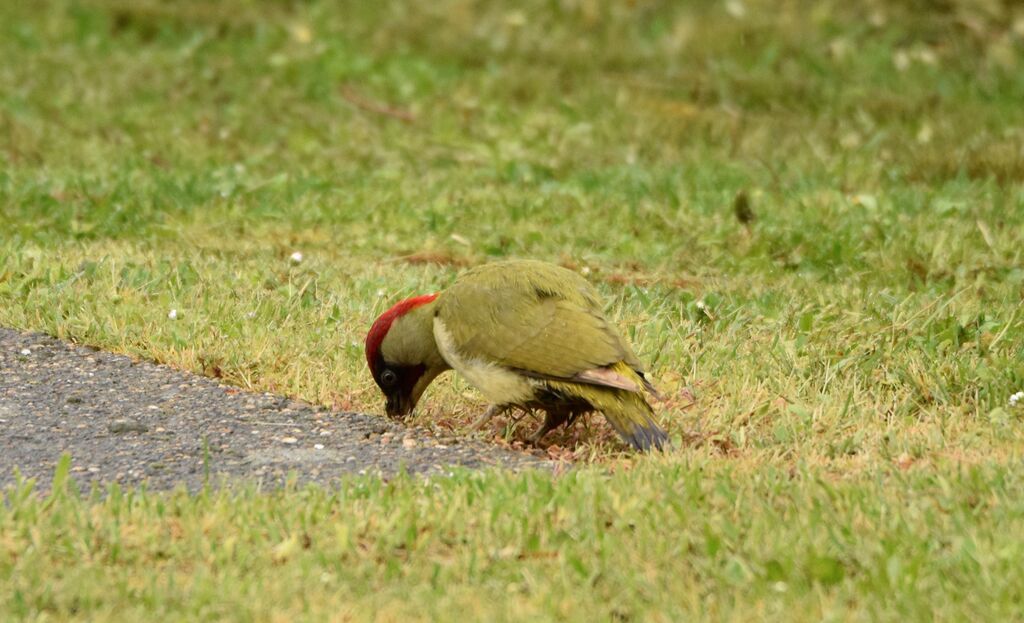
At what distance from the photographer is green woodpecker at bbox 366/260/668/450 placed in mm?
5637

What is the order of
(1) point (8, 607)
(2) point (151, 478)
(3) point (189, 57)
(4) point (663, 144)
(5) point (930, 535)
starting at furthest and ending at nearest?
(3) point (189, 57)
(4) point (663, 144)
(2) point (151, 478)
(5) point (930, 535)
(1) point (8, 607)

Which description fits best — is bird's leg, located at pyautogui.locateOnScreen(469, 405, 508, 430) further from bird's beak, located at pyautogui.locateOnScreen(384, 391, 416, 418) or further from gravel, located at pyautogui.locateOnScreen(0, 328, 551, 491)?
bird's beak, located at pyautogui.locateOnScreen(384, 391, 416, 418)

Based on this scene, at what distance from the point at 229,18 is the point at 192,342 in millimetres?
7331

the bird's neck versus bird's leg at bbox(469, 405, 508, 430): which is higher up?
the bird's neck

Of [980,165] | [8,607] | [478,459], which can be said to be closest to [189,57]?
[980,165]

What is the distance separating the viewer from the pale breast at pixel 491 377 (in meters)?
5.79

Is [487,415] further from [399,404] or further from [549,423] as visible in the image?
[399,404]

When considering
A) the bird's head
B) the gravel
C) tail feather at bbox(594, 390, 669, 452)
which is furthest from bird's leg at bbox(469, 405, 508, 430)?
tail feather at bbox(594, 390, 669, 452)

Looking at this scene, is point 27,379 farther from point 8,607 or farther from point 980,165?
point 980,165

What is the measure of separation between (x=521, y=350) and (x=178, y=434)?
4.30ft

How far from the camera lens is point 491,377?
19.1ft

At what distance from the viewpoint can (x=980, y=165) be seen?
10758mm

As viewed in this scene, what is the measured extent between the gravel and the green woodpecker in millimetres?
237

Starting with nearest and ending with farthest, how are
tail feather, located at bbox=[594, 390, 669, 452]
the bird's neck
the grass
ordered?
the grass → tail feather, located at bbox=[594, 390, 669, 452] → the bird's neck
